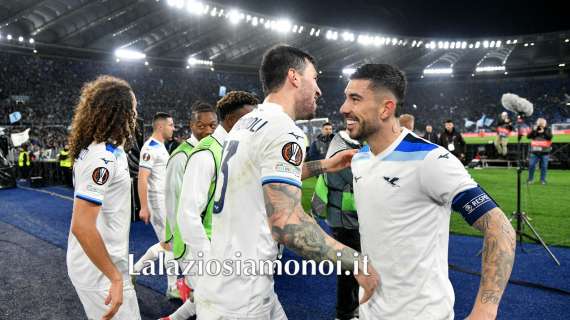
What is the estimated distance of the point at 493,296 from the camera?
160cm

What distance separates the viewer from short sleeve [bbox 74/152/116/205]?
2135 mm

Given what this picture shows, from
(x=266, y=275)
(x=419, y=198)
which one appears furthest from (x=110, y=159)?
(x=419, y=198)

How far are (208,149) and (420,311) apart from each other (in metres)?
1.69

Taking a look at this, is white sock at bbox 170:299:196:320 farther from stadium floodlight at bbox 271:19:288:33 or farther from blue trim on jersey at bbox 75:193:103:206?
stadium floodlight at bbox 271:19:288:33

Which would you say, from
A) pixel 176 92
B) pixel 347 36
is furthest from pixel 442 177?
pixel 176 92

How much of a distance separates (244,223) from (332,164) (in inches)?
40.7

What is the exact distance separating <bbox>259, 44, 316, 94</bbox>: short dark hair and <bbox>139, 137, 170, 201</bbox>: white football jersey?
403 centimetres

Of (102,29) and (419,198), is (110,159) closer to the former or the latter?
(419,198)

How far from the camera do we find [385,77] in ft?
6.81

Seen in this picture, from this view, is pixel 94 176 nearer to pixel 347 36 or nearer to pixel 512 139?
pixel 512 139

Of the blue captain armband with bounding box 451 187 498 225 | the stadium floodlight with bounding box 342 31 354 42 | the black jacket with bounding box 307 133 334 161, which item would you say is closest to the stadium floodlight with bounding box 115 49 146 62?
the stadium floodlight with bounding box 342 31 354 42

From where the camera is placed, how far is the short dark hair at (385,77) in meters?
2.07

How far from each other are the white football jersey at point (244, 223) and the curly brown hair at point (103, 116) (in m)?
0.89

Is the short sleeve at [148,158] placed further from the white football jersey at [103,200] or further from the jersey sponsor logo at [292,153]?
the jersey sponsor logo at [292,153]
